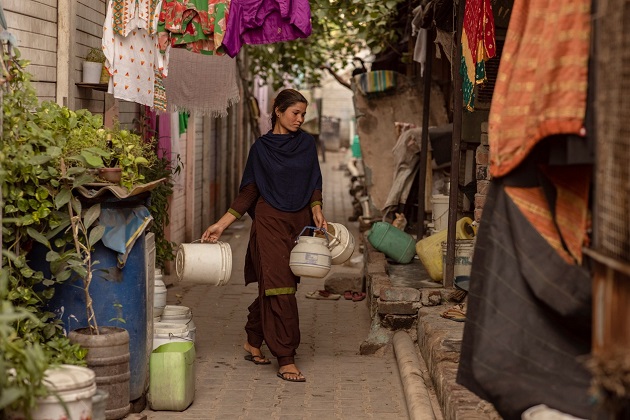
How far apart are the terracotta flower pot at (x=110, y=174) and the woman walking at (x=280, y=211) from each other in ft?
4.75

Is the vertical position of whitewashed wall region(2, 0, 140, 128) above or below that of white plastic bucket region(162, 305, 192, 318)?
above

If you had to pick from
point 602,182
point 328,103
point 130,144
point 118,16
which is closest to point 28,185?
point 130,144

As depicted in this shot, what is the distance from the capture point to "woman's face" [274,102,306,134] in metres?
7.28

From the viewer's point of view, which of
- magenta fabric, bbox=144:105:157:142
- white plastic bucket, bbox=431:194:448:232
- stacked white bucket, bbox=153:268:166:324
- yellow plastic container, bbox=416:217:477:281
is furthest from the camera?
white plastic bucket, bbox=431:194:448:232

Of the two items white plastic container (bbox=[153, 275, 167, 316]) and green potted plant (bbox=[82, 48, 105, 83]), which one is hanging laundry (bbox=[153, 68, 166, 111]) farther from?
white plastic container (bbox=[153, 275, 167, 316])

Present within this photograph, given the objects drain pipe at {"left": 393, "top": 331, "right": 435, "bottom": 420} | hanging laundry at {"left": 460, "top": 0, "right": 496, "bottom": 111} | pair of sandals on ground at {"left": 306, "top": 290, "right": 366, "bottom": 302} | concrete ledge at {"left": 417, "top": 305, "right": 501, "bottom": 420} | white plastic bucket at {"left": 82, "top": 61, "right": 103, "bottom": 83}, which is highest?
hanging laundry at {"left": 460, "top": 0, "right": 496, "bottom": 111}

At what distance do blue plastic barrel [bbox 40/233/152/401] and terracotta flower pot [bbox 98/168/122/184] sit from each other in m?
0.37

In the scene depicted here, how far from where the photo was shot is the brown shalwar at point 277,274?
23.6ft

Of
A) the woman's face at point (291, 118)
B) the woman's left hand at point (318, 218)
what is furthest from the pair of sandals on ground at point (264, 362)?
the woman's face at point (291, 118)

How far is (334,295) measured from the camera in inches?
420

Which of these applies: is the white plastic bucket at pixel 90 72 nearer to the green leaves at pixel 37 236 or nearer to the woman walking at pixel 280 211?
the woman walking at pixel 280 211

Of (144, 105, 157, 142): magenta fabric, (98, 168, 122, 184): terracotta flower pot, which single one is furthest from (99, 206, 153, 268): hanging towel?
(144, 105, 157, 142): magenta fabric

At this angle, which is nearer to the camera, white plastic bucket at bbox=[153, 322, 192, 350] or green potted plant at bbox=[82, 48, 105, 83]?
white plastic bucket at bbox=[153, 322, 192, 350]

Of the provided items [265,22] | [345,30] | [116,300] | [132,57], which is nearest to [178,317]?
[116,300]
